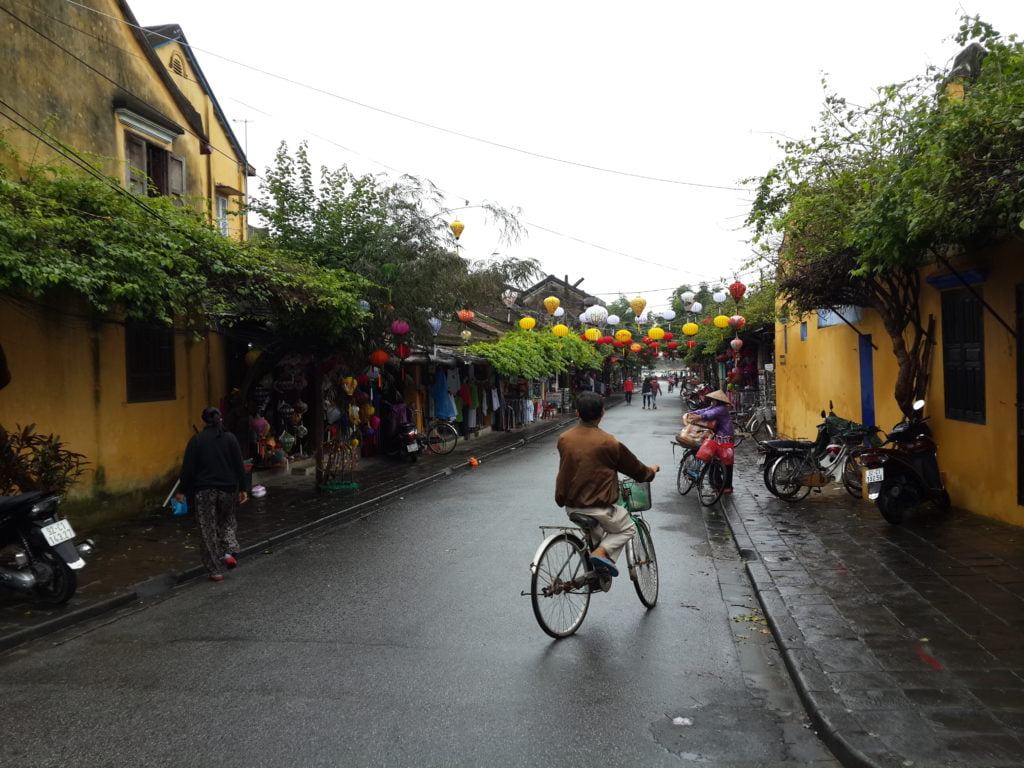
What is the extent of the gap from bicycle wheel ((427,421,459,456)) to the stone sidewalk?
1121cm

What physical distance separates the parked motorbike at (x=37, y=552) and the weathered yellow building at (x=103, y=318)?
246cm

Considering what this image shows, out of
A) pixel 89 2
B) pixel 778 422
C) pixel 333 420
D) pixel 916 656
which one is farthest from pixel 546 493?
pixel 778 422

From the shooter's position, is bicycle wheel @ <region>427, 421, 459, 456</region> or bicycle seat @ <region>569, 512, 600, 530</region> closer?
bicycle seat @ <region>569, 512, 600, 530</region>

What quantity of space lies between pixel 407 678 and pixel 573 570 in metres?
1.50

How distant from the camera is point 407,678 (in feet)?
15.8

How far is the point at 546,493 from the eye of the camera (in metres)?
13.0

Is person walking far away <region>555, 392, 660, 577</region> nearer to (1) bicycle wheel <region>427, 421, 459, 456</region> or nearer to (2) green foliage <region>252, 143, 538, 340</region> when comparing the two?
(2) green foliage <region>252, 143, 538, 340</region>

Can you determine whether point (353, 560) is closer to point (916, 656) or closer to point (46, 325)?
point (46, 325)

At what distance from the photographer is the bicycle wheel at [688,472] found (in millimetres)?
12145

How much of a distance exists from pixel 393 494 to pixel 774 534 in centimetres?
674

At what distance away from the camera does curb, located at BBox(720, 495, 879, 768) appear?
3.79 metres

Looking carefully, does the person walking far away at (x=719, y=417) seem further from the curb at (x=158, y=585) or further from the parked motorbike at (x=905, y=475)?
the curb at (x=158, y=585)

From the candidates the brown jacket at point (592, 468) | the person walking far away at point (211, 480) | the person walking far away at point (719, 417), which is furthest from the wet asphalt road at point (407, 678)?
the person walking far away at point (719, 417)

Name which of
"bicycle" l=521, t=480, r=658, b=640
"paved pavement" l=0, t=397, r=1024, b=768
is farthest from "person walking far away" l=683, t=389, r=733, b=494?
"bicycle" l=521, t=480, r=658, b=640
